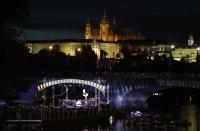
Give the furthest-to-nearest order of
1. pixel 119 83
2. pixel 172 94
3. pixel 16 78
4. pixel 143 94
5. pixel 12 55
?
pixel 172 94 → pixel 143 94 → pixel 119 83 → pixel 12 55 → pixel 16 78

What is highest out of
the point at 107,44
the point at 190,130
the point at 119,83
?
the point at 107,44

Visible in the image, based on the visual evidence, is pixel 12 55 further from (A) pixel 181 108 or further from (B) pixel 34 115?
(A) pixel 181 108

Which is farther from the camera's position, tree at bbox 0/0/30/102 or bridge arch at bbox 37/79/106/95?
bridge arch at bbox 37/79/106/95

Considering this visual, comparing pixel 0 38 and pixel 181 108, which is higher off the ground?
pixel 0 38

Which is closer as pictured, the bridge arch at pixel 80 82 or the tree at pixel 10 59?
the tree at pixel 10 59

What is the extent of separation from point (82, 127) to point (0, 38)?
2051 centimetres

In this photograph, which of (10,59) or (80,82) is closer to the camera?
(10,59)

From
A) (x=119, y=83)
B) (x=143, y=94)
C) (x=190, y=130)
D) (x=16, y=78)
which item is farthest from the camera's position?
(x=143, y=94)

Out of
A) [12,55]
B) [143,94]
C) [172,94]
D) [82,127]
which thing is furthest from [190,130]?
[172,94]

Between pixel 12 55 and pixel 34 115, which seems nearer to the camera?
pixel 12 55

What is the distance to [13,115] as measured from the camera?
155 feet

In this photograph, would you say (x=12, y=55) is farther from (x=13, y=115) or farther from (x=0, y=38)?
(x=13, y=115)

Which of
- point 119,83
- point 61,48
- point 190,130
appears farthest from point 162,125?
point 61,48

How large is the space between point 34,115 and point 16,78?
22481mm
